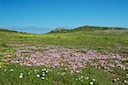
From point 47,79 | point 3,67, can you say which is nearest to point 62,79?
point 47,79

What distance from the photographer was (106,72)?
1656cm

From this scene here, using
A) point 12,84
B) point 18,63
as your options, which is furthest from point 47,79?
point 18,63

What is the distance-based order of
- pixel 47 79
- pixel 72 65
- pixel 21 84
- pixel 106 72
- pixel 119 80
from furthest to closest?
pixel 72 65 → pixel 106 72 → pixel 119 80 → pixel 47 79 → pixel 21 84

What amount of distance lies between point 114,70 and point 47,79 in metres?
6.64

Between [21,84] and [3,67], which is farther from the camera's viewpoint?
[3,67]

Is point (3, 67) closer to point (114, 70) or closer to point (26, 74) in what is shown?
point (26, 74)

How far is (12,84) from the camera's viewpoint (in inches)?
512

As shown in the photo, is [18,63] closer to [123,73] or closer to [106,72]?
[106,72]

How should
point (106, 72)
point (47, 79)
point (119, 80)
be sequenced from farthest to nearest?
1. point (106, 72)
2. point (119, 80)
3. point (47, 79)

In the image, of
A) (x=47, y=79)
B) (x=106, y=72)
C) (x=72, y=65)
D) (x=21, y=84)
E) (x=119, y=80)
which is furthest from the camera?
(x=72, y=65)

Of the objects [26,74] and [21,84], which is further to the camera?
[26,74]

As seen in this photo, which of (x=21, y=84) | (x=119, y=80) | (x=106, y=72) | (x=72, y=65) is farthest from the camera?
(x=72, y=65)

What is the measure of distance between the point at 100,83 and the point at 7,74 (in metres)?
6.45

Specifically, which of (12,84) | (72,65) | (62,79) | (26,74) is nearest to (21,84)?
(12,84)
